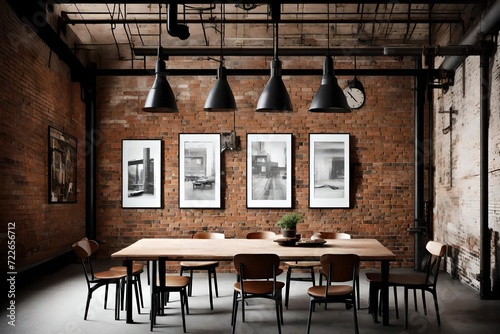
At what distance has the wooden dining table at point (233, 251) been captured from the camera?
4.95m

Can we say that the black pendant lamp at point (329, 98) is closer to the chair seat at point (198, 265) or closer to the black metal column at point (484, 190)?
the black metal column at point (484, 190)

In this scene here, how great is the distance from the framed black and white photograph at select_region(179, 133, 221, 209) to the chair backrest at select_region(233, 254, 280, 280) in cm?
411

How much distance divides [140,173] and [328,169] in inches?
132

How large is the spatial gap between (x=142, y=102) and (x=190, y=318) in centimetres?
468

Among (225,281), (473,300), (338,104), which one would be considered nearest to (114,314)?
(225,281)

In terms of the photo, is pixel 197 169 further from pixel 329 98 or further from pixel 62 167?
pixel 329 98

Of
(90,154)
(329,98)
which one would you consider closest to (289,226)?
(329,98)

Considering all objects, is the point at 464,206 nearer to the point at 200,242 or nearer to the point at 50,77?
the point at 200,242

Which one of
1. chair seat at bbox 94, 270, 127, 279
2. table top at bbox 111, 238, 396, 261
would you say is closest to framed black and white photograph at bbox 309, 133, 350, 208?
table top at bbox 111, 238, 396, 261

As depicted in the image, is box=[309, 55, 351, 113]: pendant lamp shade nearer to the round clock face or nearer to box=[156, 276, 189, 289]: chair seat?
box=[156, 276, 189, 289]: chair seat

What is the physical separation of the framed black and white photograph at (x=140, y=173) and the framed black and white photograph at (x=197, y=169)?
Answer: 45 centimetres

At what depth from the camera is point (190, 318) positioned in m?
5.45

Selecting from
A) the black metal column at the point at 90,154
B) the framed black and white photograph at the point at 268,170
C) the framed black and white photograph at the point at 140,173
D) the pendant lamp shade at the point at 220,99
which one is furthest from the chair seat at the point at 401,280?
the black metal column at the point at 90,154

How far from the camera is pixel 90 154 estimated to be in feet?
28.8
